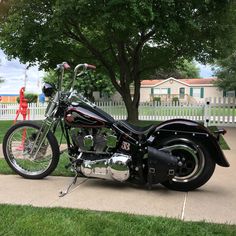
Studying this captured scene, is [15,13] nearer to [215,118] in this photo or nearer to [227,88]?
[215,118]

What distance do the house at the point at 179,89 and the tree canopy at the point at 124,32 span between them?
111ft

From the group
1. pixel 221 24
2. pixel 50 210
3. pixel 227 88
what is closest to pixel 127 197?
pixel 50 210

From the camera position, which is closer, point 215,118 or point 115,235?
point 115,235

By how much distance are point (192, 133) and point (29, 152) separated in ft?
7.81

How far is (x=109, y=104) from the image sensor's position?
1980 cm

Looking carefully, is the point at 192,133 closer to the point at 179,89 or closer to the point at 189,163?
the point at 189,163

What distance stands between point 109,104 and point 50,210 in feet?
51.5

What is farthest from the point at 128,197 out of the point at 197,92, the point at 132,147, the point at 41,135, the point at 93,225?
the point at 197,92

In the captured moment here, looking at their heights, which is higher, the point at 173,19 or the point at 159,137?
the point at 173,19

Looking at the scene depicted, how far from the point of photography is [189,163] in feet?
16.6

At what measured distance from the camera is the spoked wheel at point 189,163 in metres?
4.98

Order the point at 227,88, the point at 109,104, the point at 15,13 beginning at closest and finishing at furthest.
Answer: the point at 15,13, the point at 109,104, the point at 227,88

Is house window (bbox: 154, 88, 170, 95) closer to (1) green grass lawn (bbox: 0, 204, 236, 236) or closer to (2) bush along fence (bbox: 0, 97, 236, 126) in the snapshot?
(2) bush along fence (bbox: 0, 97, 236, 126)

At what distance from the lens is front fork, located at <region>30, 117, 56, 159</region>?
552 cm
